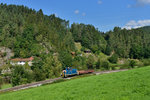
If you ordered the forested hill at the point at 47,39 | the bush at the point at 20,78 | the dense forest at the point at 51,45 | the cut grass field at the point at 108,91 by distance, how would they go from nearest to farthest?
1. the cut grass field at the point at 108,91
2. the bush at the point at 20,78
3. the dense forest at the point at 51,45
4. the forested hill at the point at 47,39

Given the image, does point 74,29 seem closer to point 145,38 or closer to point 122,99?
point 145,38

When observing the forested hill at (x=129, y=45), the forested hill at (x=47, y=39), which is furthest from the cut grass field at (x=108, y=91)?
the forested hill at (x=129, y=45)

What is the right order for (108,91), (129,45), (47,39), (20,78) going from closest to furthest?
(108,91) → (20,78) → (47,39) → (129,45)

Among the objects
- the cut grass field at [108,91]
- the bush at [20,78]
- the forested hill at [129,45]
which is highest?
the forested hill at [129,45]

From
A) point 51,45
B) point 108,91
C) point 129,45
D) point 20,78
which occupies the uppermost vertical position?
point 51,45

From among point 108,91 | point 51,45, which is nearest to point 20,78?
point 108,91

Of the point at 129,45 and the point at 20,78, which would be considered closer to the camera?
the point at 20,78

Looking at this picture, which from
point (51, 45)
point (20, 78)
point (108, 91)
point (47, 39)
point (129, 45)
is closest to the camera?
point (108, 91)

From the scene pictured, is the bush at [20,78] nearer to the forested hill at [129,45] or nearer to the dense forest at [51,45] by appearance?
the dense forest at [51,45]

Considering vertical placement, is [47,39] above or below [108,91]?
above

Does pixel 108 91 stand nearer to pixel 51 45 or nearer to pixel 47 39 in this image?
pixel 51 45

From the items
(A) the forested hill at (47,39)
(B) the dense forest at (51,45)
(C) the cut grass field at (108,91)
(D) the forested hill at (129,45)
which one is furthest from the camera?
(D) the forested hill at (129,45)

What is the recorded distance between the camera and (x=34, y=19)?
122188mm

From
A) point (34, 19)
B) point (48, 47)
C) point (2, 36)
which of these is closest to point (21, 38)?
point (2, 36)
